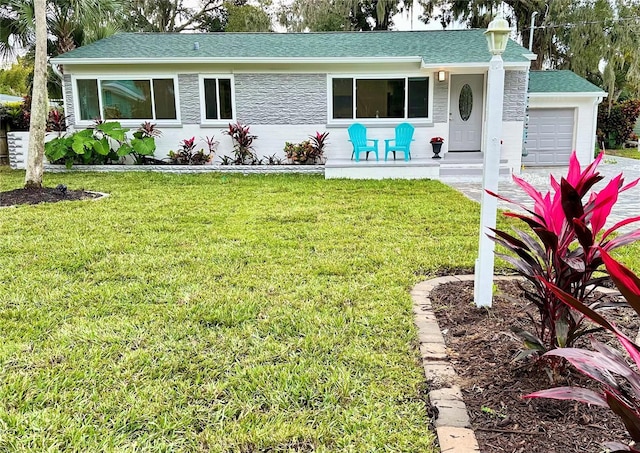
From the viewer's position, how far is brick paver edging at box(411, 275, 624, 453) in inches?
75.0

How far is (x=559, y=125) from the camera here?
13883 millimetres

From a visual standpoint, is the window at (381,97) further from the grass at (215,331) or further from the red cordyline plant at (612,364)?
the red cordyline plant at (612,364)

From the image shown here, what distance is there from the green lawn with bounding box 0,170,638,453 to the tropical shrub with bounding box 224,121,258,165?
6.03 m

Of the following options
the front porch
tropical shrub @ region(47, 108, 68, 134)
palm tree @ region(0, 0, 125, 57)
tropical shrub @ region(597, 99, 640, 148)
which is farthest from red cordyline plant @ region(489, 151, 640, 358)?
tropical shrub @ region(597, 99, 640, 148)

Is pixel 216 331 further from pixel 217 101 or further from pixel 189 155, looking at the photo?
pixel 217 101

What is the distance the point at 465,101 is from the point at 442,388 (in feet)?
37.3

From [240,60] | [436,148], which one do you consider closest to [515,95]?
[436,148]

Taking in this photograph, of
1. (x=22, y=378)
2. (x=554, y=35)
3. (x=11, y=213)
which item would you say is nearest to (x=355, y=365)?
(x=22, y=378)

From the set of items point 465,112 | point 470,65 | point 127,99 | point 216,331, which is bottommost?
point 216,331

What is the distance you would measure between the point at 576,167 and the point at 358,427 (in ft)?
5.14

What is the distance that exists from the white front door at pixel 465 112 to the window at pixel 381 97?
91cm

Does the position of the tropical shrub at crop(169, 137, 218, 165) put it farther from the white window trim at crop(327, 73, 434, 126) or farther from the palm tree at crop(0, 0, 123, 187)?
the palm tree at crop(0, 0, 123, 187)

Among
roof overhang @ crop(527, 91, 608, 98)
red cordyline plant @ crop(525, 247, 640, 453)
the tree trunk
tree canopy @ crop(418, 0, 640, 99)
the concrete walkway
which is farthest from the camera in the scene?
tree canopy @ crop(418, 0, 640, 99)

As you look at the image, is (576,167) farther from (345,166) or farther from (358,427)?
(345,166)
